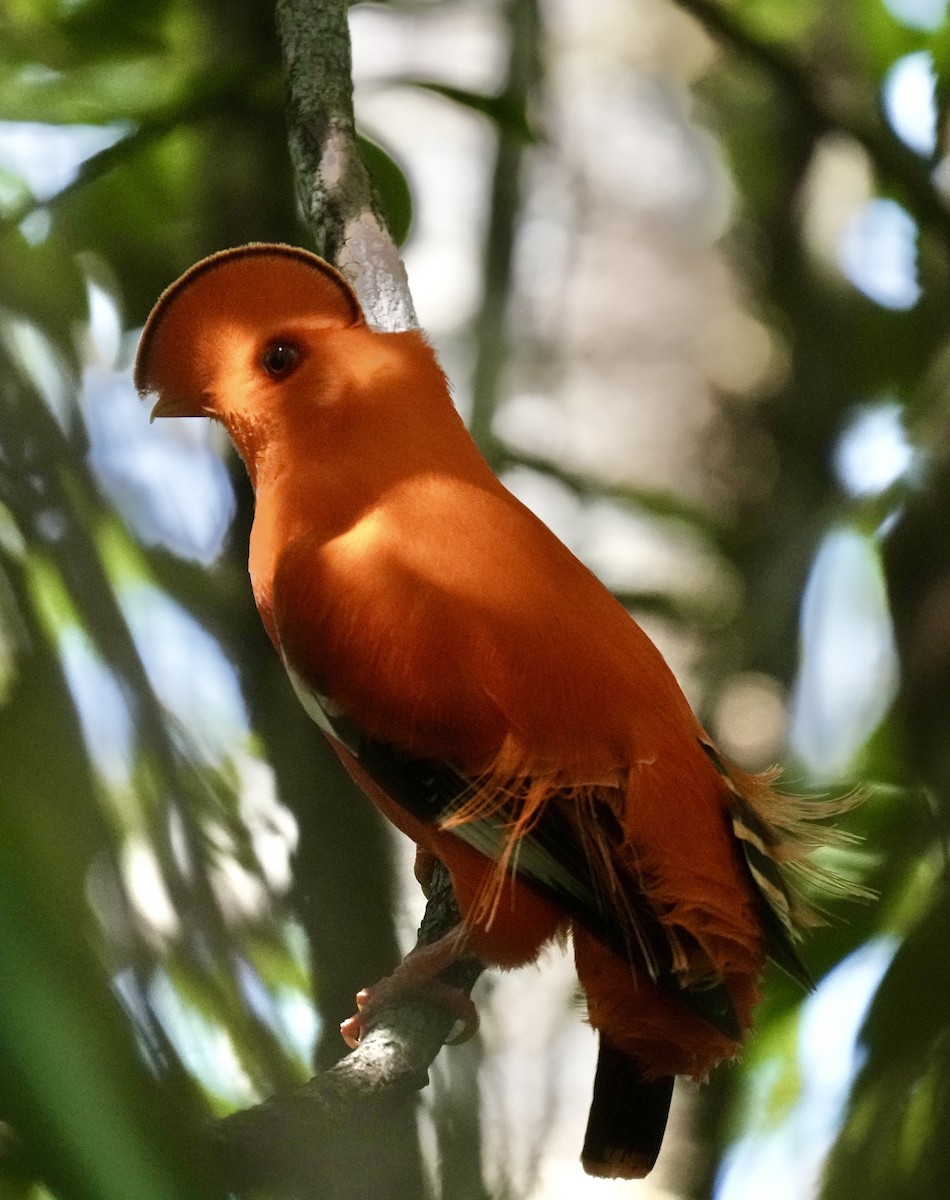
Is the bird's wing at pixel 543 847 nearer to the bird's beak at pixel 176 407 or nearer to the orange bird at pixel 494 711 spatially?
the orange bird at pixel 494 711

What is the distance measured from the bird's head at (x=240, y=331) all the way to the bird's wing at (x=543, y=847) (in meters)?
0.21

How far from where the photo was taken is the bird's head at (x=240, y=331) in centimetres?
81

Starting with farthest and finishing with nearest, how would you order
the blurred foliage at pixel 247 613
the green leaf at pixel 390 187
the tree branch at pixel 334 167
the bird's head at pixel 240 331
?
1. the green leaf at pixel 390 187
2. the tree branch at pixel 334 167
3. the bird's head at pixel 240 331
4. the blurred foliage at pixel 247 613

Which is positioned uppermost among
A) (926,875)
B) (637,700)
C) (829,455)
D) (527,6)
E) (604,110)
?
(527,6)

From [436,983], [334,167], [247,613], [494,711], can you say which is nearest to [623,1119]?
[436,983]

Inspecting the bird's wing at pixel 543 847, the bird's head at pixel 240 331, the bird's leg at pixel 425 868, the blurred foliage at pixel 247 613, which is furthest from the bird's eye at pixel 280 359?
the bird's leg at pixel 425 868

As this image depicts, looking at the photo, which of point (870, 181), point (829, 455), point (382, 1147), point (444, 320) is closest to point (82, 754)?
point (382, 1147)

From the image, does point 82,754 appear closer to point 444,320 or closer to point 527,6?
point 444,320

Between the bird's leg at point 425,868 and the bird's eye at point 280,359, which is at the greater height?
the bird's eye at point 280,359

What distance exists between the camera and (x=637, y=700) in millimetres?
755

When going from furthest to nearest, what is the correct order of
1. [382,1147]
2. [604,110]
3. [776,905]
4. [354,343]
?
[604,110] < [354,343] < [776,905] < [382,1147]

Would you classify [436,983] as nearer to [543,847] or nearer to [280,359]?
[543,847]

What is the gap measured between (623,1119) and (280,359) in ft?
1.69

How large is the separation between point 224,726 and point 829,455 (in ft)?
3.72
